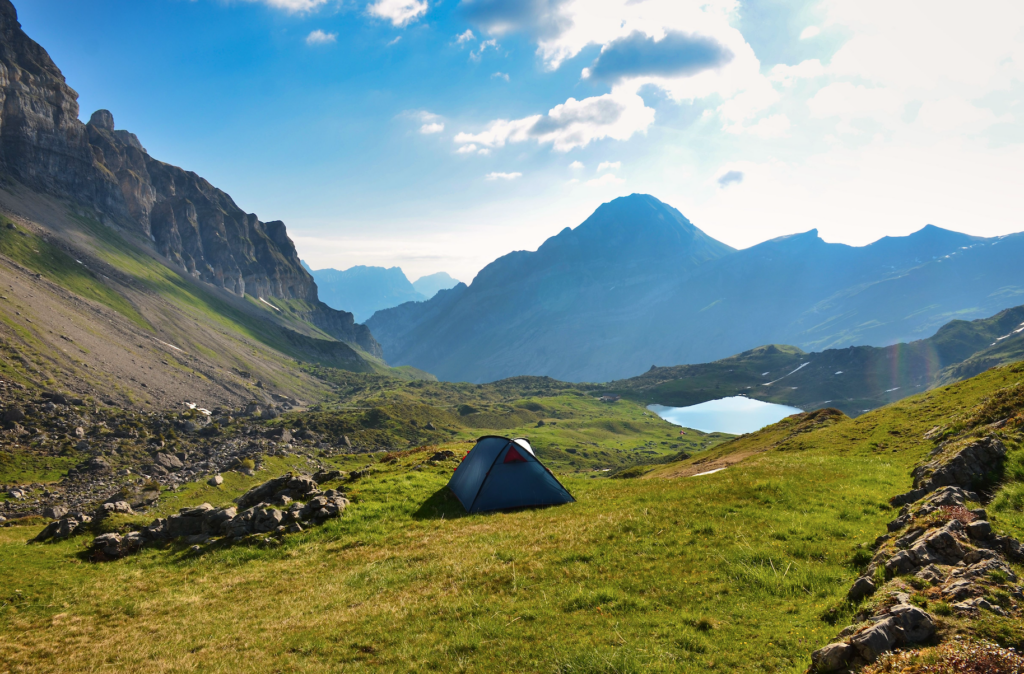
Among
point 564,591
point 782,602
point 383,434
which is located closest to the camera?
point 782,602

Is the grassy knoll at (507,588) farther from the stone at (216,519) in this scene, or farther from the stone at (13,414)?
the stone at (13,414)

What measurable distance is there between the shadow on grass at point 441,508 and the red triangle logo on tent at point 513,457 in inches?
135

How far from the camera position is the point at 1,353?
116812 mm

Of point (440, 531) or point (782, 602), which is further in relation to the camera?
point (440, 531)

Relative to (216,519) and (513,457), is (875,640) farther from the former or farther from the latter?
(216,519)

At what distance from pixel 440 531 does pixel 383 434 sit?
171 m

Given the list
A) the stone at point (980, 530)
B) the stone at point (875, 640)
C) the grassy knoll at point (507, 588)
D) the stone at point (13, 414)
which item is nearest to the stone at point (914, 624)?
the stone at point (875, 640)

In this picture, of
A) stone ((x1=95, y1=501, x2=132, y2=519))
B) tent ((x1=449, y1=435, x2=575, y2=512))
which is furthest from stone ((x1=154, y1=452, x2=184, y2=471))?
tent ((x1=449, y1=435, x2=575, y2=512))

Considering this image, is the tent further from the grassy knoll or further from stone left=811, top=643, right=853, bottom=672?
stone left=811, top=643, right=853, bottom=672

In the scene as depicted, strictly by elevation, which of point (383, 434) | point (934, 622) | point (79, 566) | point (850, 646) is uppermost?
point (934, 622)

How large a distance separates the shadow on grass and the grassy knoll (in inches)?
8.3

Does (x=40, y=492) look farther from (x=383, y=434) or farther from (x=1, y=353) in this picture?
(x=383, y=434)

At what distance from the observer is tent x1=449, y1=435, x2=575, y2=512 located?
23.7 m

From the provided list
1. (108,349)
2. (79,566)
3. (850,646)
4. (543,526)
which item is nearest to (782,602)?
(850,646)
